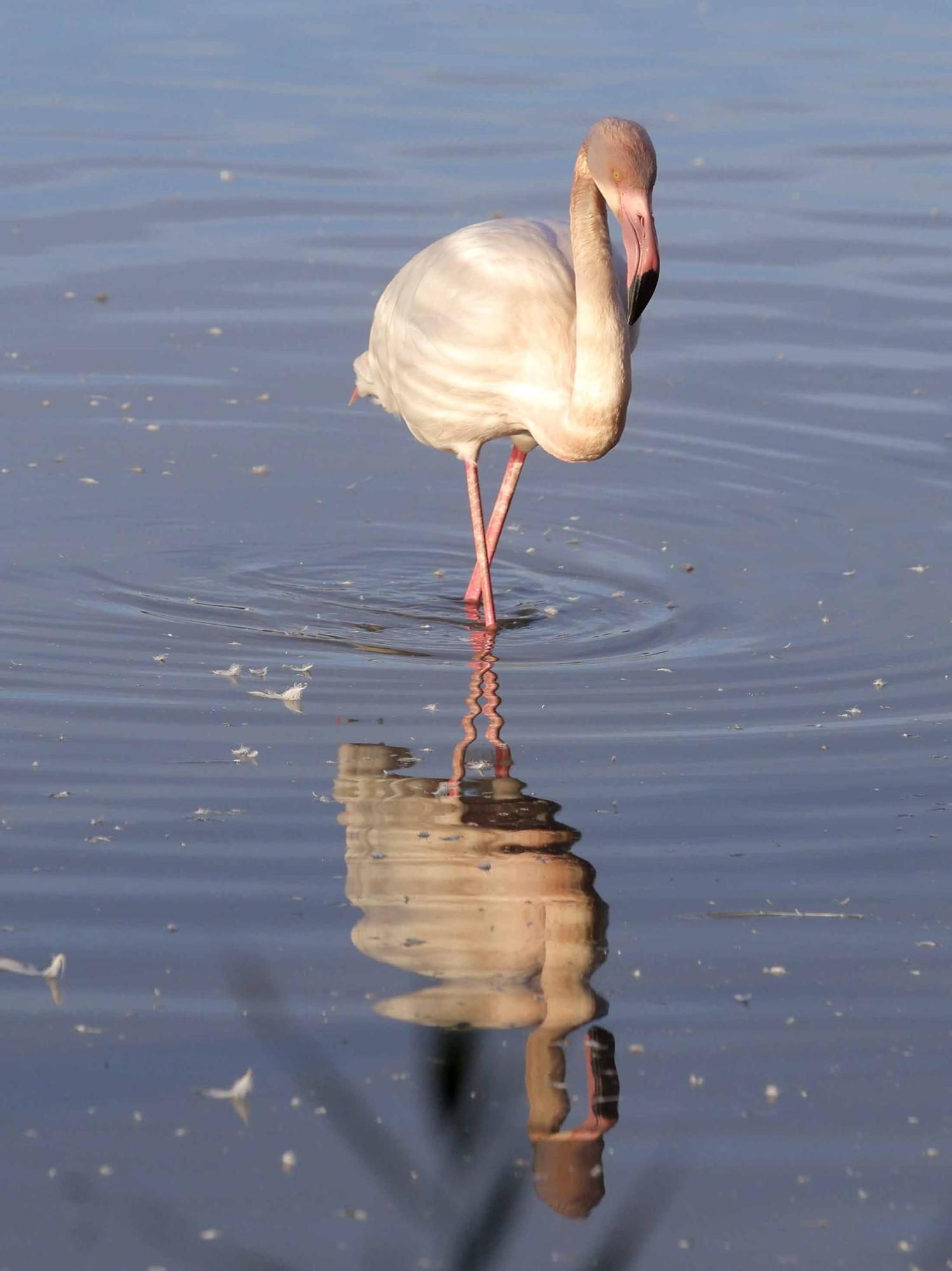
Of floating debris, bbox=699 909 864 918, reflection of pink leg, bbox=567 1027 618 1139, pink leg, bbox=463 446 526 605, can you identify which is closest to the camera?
reflection of pink leg, bbox=567 1027 618 1139

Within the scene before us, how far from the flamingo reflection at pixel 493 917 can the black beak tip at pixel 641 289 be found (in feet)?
4.64

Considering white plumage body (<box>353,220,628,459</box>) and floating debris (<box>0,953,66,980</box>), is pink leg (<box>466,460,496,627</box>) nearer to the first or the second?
white plumage body (<box>353,220,628,459</box>)

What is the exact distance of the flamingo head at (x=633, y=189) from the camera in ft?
20.7

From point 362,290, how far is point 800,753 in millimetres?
5999

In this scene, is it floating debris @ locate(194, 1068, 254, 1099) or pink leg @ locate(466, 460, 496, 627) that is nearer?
floating debris @ locate(194, 1068, 254, 1099)

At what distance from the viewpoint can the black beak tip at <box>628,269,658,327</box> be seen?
6.28 meters

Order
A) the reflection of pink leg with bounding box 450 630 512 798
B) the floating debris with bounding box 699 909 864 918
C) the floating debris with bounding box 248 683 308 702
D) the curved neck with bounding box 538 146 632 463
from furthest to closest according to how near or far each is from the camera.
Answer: the curved neck with bounding box 538 146 632 463 < the floating debris with bounding box 248 683 308 702 < the reflection of pink leg with bounding box 450 630 512 798 < the floating debris with bounding box 699 909 864 918

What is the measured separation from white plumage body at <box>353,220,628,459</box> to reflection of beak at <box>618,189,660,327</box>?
1.60ft

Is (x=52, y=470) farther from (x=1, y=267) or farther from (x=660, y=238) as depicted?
(x=660, y=238)

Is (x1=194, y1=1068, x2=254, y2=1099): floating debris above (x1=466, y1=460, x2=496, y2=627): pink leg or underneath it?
underneath

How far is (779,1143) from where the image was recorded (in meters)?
4.18

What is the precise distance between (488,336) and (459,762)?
5.71ft

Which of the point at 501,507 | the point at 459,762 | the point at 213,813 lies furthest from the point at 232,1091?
the point at 501,507

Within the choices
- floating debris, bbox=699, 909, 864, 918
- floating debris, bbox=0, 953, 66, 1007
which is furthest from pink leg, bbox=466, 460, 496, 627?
floating debris, bbox=0, 953, 66, 1007
